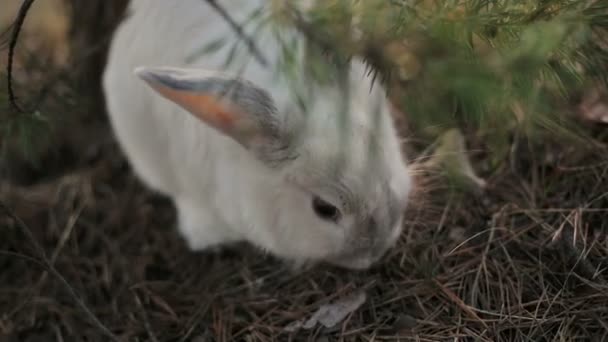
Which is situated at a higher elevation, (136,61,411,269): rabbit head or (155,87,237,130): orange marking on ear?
(155,87,237,130): orange marking on ear

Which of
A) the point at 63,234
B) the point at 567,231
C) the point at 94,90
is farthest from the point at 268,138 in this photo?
the point at 94,90

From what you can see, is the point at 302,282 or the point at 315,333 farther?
the point at 302,282

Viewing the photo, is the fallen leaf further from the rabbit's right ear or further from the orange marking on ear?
the orange marking on ear

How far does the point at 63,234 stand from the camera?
3.29 m

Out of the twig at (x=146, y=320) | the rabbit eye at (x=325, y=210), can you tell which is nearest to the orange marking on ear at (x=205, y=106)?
the rabbit eye at (x=325, y=210)

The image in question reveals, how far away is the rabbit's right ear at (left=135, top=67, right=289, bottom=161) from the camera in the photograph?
1995 millimetres

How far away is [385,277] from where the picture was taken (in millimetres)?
2674

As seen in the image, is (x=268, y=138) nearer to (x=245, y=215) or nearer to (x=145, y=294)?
(x=245, y=215)

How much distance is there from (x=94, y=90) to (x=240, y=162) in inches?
65.5

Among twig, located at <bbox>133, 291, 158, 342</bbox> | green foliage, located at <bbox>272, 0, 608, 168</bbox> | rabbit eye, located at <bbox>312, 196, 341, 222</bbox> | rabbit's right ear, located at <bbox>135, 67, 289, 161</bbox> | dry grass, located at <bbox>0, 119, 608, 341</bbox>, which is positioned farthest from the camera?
twig, located at <bbox>133, 291, 158, 342</bbox>

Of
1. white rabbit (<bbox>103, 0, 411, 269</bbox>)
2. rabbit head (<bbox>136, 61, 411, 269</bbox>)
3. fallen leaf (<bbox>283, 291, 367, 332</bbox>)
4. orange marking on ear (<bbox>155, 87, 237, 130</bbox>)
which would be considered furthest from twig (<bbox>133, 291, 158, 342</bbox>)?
orange marking on ear (<bbox>155, 87, 237, 130</bbox>)

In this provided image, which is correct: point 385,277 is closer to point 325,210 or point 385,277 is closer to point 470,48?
point 325,210

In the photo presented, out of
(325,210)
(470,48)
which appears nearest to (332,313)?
(325,210)

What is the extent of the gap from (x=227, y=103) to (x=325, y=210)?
0.51 meters
